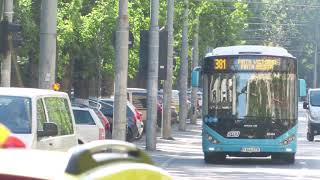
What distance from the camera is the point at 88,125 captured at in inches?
963

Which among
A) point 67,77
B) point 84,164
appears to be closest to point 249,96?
point 67,77

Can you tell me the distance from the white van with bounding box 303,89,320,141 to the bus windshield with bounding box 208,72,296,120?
16342mm

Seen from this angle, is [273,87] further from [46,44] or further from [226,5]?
[226,5]

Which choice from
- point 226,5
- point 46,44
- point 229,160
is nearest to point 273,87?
point 229,160

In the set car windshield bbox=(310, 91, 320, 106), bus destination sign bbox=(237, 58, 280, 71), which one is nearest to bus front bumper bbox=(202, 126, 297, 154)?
bus destination sign bbox=(237, 58, 280, 71)

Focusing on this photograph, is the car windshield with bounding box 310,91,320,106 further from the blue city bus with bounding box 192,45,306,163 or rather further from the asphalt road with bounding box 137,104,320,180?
the blue city bus with bounding box 192,45,306,163

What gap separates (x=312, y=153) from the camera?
31.5 metres

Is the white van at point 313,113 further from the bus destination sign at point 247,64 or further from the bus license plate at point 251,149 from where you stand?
the bus license plate at point 251,149

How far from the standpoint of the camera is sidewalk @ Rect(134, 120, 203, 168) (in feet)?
89.7

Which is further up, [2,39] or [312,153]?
[2,39]

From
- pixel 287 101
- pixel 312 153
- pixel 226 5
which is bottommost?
pixel 312 153

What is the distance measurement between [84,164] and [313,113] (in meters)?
A: 37.6

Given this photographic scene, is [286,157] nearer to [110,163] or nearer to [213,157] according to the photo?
[213,157]

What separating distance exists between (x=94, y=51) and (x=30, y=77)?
3459mm
